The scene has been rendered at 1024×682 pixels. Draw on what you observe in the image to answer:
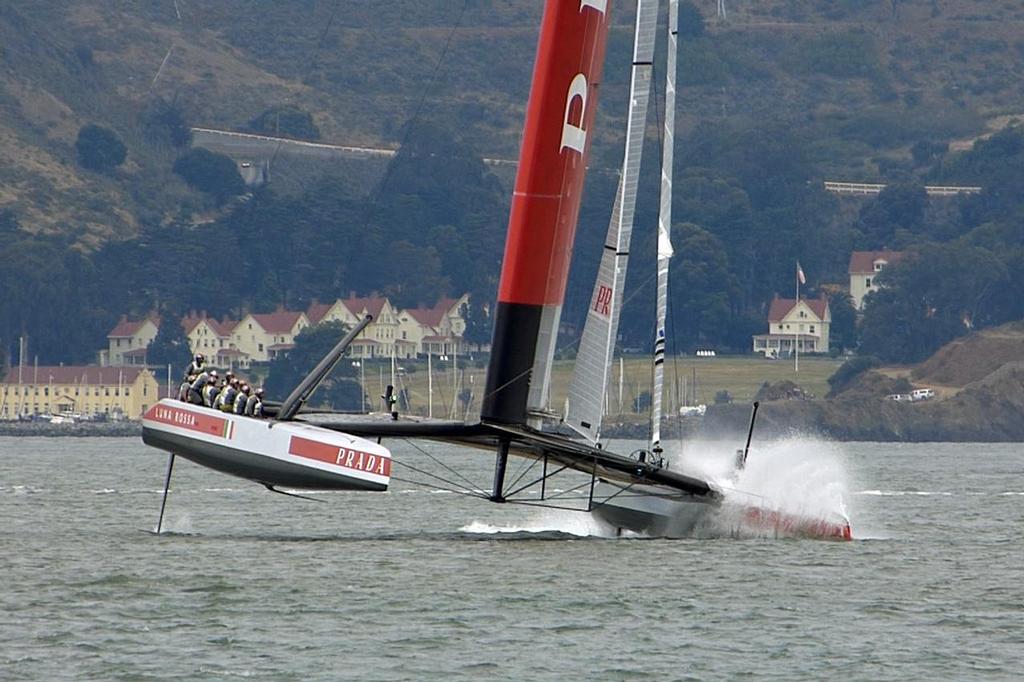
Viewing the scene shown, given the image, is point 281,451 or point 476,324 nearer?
point 281,451

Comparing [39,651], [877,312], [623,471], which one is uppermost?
[877,312]

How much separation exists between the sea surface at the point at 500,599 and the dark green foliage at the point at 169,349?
122m

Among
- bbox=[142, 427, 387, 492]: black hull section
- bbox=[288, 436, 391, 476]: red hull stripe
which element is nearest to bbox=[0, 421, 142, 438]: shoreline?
bbox=[142, 427, 387, 492]: black hull section

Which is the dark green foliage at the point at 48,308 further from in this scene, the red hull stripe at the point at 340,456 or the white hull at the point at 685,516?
the red hull stripe at the point at 340,456

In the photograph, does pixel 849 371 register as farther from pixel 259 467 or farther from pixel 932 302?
pixel 259 467

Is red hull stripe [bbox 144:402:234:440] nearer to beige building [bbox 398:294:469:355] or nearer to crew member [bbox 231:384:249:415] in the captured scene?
crew member [bbox 231:384:249:415]

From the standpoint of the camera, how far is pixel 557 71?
29031 mm

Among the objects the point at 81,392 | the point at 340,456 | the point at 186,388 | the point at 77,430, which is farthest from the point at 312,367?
the point at 340,456

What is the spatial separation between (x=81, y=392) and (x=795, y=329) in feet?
158

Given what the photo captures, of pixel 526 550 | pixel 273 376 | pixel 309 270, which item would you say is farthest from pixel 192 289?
pixel 526 550

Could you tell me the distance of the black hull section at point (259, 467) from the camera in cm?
2830

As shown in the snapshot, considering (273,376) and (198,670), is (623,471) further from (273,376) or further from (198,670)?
(273,376)

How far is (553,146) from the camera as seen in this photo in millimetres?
29172

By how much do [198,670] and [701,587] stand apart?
7.96 m
